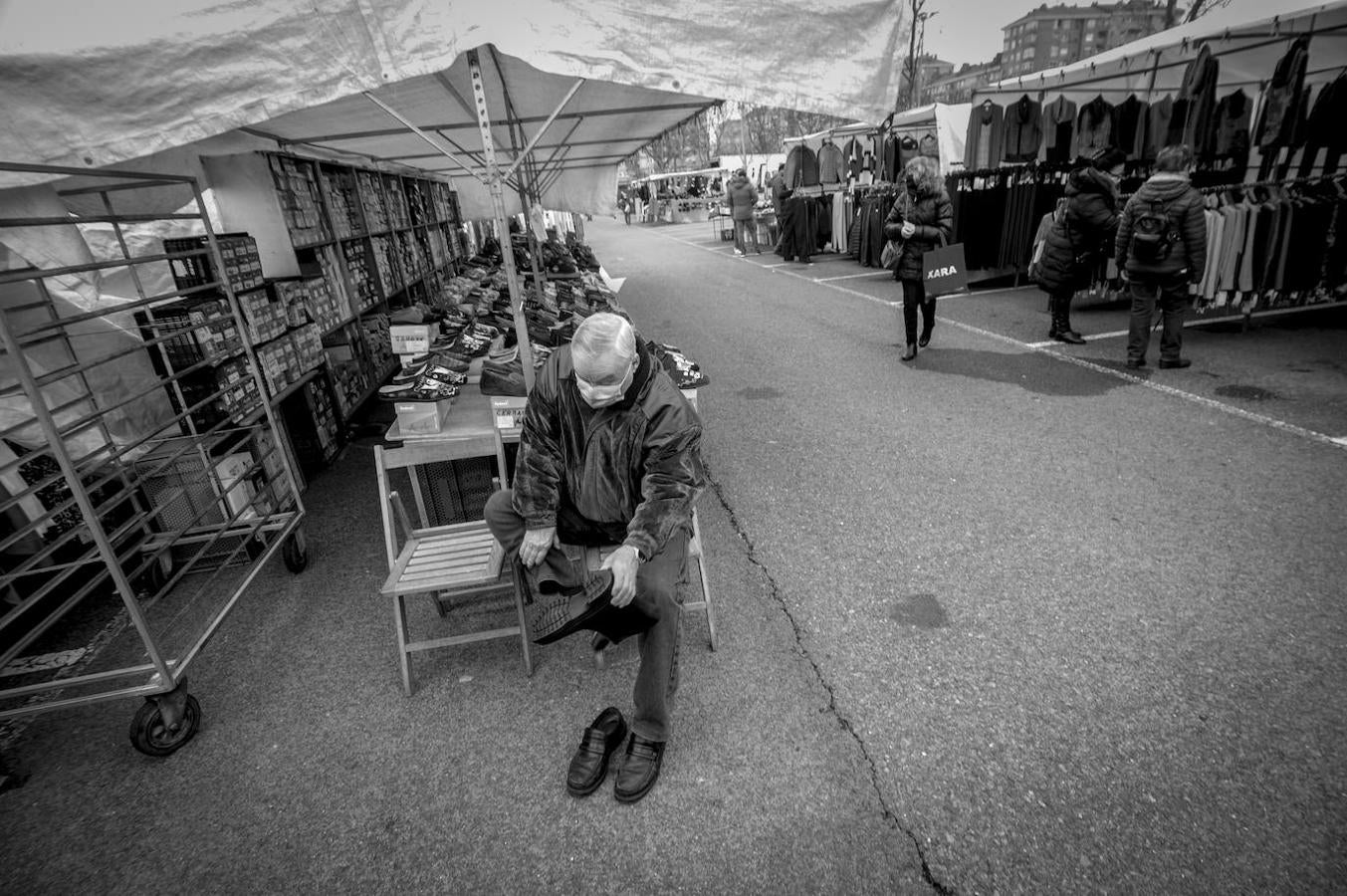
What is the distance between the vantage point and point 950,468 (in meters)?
4.40

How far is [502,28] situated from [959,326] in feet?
23.7

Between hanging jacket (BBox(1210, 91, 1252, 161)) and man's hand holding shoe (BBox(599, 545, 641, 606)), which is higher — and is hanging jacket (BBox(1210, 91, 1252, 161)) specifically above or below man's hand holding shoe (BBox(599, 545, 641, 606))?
above

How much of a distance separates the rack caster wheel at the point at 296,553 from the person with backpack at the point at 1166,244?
712 centimetres

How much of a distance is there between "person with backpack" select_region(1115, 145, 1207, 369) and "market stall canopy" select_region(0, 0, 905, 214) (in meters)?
4.53

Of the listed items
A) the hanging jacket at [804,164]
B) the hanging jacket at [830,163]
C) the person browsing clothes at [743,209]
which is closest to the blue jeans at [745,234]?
the person browsing clothes at [743,209]

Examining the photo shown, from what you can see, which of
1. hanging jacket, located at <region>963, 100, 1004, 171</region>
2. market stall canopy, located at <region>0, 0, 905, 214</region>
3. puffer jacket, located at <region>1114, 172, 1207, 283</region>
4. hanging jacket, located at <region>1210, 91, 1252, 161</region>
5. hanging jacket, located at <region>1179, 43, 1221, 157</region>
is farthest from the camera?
hanging jacket, located at <region>963, 100, 1004, 171</region>

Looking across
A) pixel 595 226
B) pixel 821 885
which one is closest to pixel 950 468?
pixel 821 885

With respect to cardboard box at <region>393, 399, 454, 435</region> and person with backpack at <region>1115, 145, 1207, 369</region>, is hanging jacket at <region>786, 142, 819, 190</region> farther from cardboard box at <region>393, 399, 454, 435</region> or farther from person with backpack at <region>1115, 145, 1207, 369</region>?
cardboard box at <region>393, 399, 454, 435</region>

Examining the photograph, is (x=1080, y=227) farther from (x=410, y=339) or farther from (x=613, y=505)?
(x=410, y=339)

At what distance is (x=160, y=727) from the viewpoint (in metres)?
2.63

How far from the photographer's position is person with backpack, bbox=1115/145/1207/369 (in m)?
5.34

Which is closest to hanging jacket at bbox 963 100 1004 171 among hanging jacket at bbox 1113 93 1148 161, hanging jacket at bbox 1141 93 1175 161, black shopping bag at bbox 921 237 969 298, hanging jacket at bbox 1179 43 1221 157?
hanging jacket at bbox 1113 93 1148 161

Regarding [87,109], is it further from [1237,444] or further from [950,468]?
[1237,444]

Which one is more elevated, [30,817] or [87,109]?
[87,109]
